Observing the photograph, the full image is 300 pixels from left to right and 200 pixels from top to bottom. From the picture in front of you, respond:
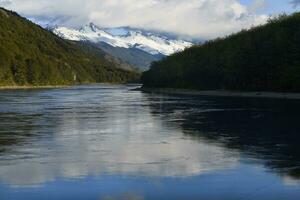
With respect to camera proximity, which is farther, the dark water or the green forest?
the green forest

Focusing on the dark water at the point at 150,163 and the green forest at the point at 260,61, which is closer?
the dark water at the point at 150,163

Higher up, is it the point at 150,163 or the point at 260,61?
the point at 260,61

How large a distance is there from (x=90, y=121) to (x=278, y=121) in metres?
17.2

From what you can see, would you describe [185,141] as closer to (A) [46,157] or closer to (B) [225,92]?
(A) [46,157]

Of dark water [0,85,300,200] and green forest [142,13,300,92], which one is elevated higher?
green forest [142,13,300,92]

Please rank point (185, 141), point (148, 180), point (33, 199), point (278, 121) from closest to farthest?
point (33, 199)
point (148, 180)
point (185, 141)
point (278, 121)

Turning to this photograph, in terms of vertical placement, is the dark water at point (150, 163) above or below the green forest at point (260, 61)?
below

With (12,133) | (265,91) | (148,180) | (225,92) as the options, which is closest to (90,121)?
(12,133)

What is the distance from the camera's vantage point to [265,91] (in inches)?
5054

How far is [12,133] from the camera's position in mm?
42125

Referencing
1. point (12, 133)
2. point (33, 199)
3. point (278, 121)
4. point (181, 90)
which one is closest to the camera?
point (33, 199)

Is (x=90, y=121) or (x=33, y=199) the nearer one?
(x=33, y=199)

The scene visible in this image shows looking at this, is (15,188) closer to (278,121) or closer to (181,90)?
(278,121)

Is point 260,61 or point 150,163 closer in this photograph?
point 150,163
